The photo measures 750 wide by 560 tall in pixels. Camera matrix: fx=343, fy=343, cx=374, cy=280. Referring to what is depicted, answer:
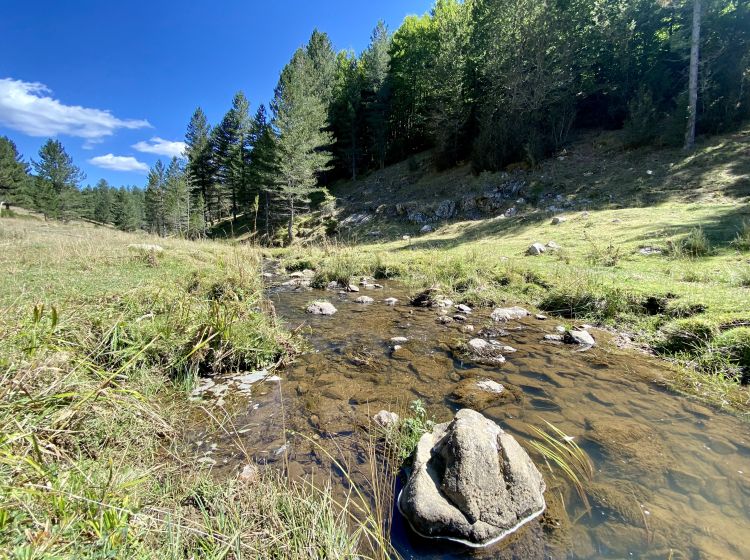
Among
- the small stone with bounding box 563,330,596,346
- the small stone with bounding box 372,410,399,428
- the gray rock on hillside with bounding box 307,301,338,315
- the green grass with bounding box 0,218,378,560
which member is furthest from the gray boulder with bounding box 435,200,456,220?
the small stone with bounding box 372,410,399,428

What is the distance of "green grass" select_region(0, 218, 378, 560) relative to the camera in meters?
1.66

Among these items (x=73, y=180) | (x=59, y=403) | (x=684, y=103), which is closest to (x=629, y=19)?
(x=684, y=103)

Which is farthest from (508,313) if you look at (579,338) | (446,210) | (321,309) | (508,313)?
(446,210)

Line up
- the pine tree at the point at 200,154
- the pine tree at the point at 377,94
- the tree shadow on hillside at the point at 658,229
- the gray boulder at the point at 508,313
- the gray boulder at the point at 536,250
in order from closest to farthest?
the gray boulder at the point at 508,313 < the tree shadow on hillside at the point at 658,229 < the gray boulder at the point at 536,250 < the pine tree at the point at 377,94 < the pine tree at the point at 200,154

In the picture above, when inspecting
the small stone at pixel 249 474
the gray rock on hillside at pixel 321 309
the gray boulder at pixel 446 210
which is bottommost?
the small stone at pixel 249 474

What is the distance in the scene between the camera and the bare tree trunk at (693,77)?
17.0 metres

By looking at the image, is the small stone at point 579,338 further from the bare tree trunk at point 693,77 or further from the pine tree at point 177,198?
the pine tree at point 177,198

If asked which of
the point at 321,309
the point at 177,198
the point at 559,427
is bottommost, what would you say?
the point at 559,427

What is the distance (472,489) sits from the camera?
259cm

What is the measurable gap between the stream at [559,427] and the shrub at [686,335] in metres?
0.51

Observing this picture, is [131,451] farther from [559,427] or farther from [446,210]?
[446,210]

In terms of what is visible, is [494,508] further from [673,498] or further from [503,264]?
[503,264]

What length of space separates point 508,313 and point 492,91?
22846 mm

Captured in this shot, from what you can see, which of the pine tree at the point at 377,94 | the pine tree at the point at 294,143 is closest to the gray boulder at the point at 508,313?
the pine tree at the point at 294,143
